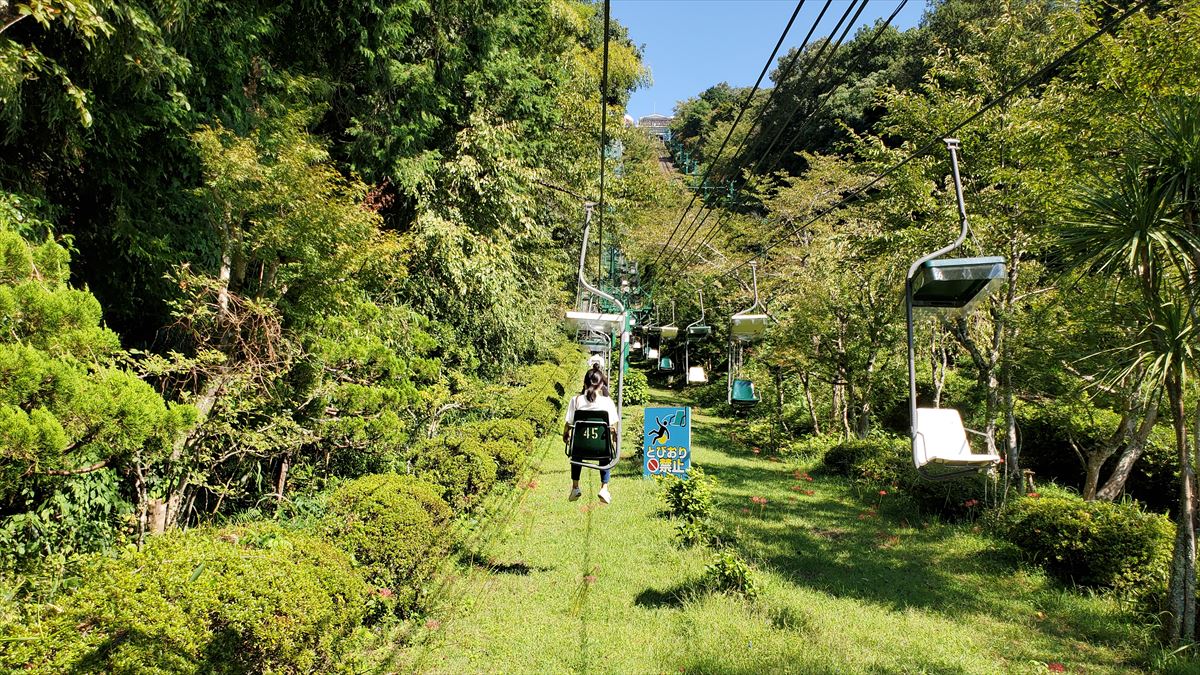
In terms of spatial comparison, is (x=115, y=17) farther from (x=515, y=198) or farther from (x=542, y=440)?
(x=542, y=440)

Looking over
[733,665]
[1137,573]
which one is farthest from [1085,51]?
[733,665]

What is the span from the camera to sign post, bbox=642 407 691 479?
10734 mm

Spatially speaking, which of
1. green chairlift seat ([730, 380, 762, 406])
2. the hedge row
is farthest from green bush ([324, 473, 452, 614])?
green chairlift seat ([730, 380, 762, 406])

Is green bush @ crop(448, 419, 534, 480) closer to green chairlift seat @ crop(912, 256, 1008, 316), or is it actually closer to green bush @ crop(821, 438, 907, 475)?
green chairlift seat @ crop(912, 256, 1008, 316)

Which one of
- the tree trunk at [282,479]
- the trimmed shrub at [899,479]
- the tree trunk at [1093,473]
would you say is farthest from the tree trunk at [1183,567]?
the tree trunk at [282,479]

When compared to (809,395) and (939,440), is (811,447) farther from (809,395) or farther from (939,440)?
(939,440)

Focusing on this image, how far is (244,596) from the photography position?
418 centimetres

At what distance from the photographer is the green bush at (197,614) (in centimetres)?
340

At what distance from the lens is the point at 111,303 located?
23.3 ft

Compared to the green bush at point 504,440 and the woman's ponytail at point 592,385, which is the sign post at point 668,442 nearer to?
the green bush at point 504,440

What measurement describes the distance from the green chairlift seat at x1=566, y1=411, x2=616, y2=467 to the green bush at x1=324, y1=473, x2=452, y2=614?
1.81 meters

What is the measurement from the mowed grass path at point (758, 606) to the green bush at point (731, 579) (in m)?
0.18

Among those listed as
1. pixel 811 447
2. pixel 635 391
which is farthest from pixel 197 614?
pixel 635 391

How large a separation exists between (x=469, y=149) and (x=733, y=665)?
468 inches
